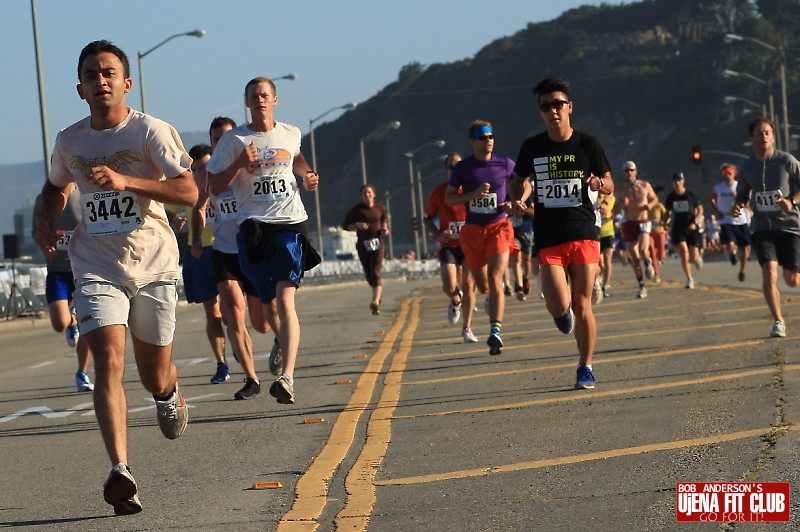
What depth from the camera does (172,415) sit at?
7016 millimetres

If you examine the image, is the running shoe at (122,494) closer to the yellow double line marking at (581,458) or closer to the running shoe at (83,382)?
the yellow double line marking at (581,458)

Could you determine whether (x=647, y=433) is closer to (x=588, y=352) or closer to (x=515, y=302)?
(x=588, y=352)

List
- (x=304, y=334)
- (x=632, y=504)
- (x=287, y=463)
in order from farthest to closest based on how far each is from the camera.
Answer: (x=304, y=334), (x=287, y=463), (x=632, y=504)

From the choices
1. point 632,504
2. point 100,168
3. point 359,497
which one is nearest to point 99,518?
point 359,497

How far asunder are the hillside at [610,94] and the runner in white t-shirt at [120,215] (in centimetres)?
12109

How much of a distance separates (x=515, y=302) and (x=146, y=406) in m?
11.8

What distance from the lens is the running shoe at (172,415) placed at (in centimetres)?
699

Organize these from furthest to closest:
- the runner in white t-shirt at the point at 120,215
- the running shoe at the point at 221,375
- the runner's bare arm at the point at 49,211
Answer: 1. the running shoe at the point at 221,375
2. the runner's bare arm at the point at 49,211
3. the runner in white t-shirt at the point at 120,215

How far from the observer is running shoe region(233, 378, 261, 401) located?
400 inches

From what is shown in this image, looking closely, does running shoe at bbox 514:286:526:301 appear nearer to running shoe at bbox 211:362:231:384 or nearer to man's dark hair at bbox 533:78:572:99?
running shoe at bbox 211:362:231:384

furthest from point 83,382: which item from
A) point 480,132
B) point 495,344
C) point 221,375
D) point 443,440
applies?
point 443,440

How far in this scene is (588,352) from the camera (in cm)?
962

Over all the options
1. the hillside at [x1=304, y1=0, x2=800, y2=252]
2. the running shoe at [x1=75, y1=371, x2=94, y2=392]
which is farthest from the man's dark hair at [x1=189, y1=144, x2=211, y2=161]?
the hillside at [x1=304, y1=0, x2=800, y2=252]

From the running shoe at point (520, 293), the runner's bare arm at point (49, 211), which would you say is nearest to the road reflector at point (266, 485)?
the runner's bare arm at point (49, 211)
